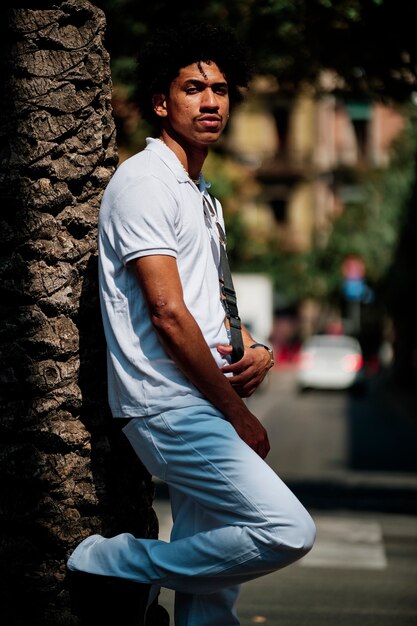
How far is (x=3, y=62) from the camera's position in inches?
154

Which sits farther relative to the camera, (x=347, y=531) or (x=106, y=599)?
(x=347, y=531)

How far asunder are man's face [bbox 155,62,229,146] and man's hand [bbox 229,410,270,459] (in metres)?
0.85

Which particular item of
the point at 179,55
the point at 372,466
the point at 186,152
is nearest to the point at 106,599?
the point at 186,152

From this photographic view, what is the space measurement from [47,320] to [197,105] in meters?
0.81

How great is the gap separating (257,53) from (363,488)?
4.00 m

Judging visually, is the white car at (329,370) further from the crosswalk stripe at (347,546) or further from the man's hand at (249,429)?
the man's hand at (249,429)

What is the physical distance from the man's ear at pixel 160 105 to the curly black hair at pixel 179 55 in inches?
0.6

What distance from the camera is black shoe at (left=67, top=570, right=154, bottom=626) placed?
12.1 feet

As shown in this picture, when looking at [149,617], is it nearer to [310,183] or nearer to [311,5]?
[311,5]

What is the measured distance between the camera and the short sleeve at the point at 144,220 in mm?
3422

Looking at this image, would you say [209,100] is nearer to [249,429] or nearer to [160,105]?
[160,105]

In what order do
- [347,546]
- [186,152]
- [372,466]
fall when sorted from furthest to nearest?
[372,466] < [347,546] < [186,152]

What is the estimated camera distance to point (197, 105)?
12.3ft

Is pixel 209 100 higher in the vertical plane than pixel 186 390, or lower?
higher
